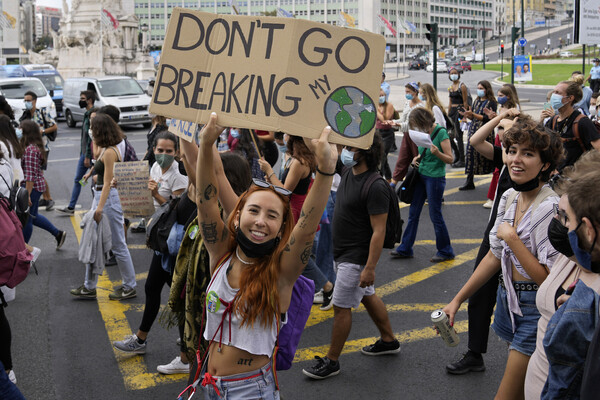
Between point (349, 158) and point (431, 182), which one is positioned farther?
point (431, 182)

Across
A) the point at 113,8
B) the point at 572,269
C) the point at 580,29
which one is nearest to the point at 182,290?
the point at 572,269

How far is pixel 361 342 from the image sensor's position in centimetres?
572

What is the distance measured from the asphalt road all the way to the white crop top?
1862 mm

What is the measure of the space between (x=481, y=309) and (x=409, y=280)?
2.67 m

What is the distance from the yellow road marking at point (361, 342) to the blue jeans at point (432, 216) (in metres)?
2.01

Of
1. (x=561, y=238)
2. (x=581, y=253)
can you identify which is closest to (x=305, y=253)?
(x=561, y=238)

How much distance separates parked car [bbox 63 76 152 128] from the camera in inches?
941

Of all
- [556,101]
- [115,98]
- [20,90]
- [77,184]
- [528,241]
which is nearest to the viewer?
[528,241]

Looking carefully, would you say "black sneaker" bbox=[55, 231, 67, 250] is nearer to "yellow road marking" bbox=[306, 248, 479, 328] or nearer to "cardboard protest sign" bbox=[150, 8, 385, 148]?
"yellow road marking" bbox=[306, 248, 479, 328]

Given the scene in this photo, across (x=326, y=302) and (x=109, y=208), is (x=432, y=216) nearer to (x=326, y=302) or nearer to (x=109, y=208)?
(x=326, y=302)

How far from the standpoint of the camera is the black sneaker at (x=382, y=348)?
5387 millimetres

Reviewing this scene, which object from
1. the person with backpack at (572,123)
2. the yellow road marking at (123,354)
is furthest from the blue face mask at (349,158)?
the person with backpack at (572,123)

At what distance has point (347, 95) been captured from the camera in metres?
3.03

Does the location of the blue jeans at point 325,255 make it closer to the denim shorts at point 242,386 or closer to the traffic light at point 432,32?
the denim shorts at point 242,386
